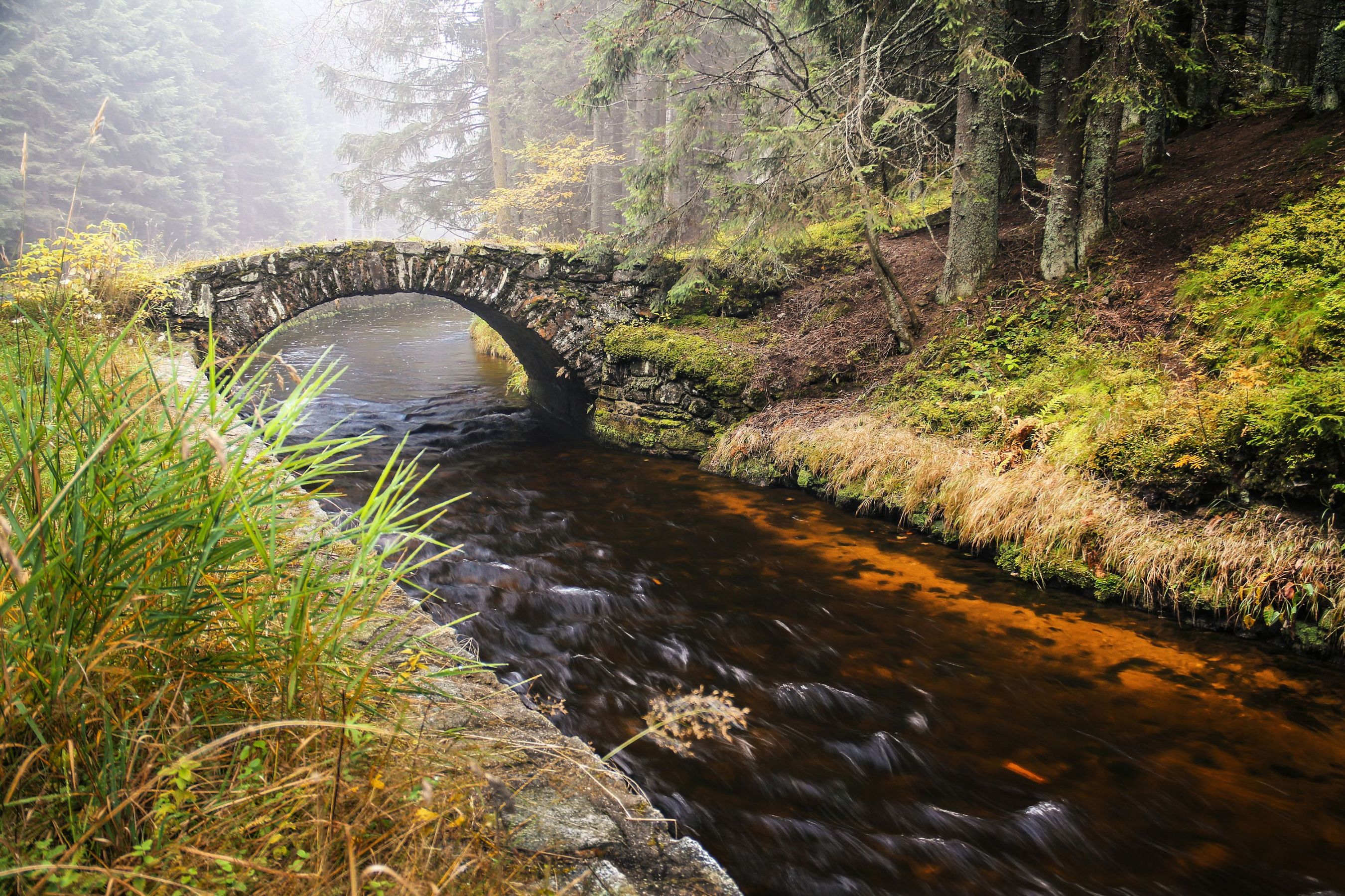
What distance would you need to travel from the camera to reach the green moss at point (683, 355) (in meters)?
8.70

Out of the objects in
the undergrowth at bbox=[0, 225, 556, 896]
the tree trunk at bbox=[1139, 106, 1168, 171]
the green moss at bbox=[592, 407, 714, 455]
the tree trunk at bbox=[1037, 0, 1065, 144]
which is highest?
the tree trunk at bbox=[1037, 0, 1065, 144]

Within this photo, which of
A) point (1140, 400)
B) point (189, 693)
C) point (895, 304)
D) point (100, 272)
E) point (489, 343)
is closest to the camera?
point (189, 693)

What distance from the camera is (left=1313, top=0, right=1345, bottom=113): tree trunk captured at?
23.7ft

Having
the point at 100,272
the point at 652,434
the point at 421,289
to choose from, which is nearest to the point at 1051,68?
the point at 652,434

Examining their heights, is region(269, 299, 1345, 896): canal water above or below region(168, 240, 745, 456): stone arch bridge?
below

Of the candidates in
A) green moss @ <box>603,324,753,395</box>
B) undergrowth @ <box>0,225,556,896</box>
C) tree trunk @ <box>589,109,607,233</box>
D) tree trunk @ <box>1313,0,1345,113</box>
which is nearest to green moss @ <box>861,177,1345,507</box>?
green moss @ <box>603,324,753,395</box>

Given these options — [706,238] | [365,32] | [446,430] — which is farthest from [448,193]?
[706,238]

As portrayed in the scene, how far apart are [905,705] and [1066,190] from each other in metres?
6.18

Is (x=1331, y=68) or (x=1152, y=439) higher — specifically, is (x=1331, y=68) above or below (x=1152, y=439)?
above

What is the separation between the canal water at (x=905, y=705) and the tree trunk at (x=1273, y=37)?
8983mm

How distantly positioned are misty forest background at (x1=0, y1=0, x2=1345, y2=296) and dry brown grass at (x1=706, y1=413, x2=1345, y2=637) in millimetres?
2569

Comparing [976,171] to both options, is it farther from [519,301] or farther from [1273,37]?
[1273,37]

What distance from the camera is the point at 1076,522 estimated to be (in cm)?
514

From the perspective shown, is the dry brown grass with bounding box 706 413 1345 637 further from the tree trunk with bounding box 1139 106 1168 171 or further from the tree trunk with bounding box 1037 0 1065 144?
the tree trunk with bounding box 1139 106 1168 171
